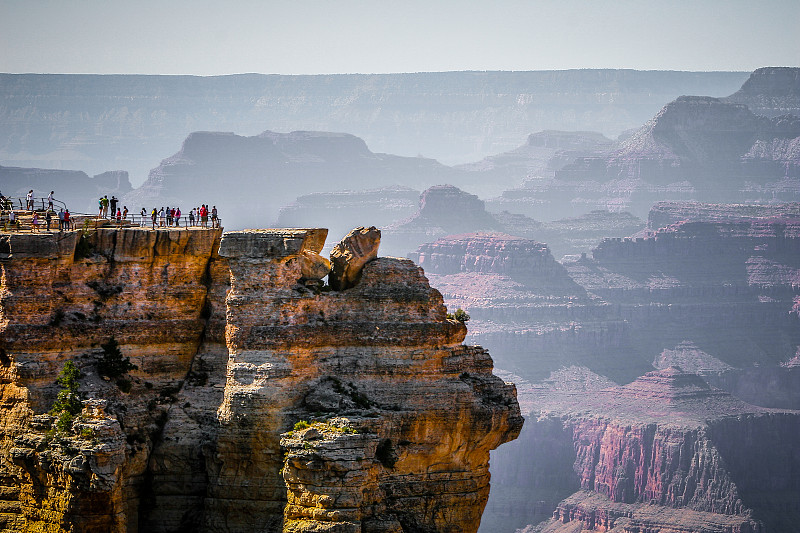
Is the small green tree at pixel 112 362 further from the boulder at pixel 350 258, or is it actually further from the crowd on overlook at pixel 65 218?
the boulder at pixel 350 258

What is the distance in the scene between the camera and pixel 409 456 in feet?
160

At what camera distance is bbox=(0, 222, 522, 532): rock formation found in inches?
1859

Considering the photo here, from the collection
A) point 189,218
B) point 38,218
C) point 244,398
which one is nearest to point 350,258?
point 244,398

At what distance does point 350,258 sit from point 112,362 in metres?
8.01

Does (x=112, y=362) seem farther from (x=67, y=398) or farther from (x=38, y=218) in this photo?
(x=38, y=218)

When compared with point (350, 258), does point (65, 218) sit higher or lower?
higher

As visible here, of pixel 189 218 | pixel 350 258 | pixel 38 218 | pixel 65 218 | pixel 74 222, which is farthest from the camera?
pixel 189 218

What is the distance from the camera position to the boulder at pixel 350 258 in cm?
5050

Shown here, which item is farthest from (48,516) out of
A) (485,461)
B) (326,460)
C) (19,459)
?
(485,461)

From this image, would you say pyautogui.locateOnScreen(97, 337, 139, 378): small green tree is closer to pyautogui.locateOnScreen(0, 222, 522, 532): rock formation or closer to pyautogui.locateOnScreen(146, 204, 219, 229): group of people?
pyautogui.locateOnScreen(0, 222, 522, 532): rock formation

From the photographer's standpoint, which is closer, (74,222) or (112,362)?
(112,362)

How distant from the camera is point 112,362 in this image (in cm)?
5075

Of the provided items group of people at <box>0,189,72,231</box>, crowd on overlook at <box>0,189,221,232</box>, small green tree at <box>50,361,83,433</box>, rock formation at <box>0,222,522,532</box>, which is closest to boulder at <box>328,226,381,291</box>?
rock formation at <box>0,222,522,532</box>

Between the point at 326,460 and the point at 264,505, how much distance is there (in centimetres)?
477
